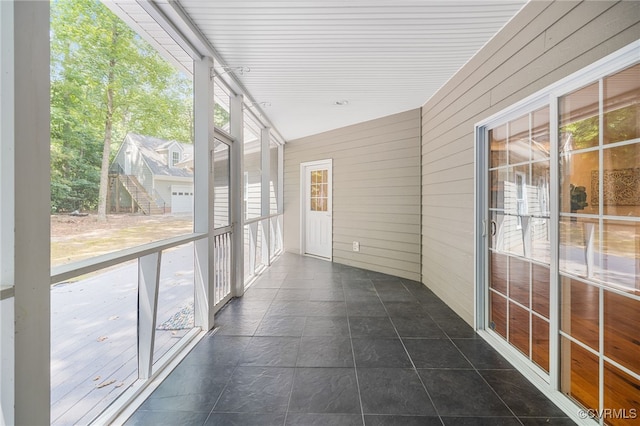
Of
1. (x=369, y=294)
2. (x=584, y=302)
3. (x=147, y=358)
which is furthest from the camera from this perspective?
(x=369, y=294)

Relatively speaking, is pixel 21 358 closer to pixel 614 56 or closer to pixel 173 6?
pixel 173 6

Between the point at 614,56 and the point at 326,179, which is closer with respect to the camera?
the point at 614,56

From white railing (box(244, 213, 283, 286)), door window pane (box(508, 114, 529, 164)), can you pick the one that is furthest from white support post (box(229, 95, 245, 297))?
door window pane (box(508, 114, 529, 164))

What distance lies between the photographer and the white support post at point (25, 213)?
3.35ft

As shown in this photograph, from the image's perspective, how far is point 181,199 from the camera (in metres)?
2.51

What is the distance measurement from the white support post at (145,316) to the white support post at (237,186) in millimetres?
1620

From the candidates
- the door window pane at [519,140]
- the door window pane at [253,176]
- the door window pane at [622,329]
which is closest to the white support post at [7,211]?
the door window pane at [622,329]

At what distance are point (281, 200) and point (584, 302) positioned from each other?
18.2 feet

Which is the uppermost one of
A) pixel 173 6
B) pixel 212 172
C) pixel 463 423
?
pixel 173 6

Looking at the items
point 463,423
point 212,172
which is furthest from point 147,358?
point 463,423

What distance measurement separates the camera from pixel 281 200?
21.4ft

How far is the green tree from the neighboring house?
0.27 feet

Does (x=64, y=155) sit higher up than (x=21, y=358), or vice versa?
(x=64, y=155)

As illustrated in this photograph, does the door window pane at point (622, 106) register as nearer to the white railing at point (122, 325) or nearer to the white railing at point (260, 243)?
the white railing at point (122, 325)
